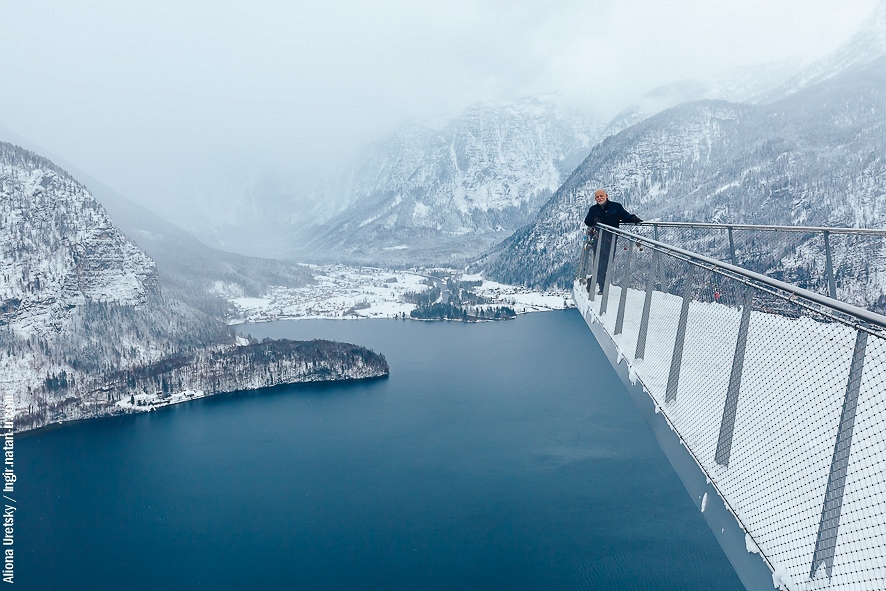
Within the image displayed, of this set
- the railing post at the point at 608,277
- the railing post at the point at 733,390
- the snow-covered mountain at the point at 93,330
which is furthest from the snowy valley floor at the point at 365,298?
the railing post at the point at 733,390

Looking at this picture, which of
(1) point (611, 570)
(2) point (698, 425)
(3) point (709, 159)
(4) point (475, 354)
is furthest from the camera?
(3) point (709, 159)

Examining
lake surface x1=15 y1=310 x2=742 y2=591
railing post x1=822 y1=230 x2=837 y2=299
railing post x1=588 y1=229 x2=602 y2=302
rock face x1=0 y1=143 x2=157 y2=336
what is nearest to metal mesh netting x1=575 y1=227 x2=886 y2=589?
railing post x1=822 y1=230 x2=837 y2=299

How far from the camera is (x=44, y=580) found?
2806cm

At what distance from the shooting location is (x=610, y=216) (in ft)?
27.0

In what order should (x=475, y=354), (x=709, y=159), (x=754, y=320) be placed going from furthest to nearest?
(x=709, y=159) → (x=475, y=354) → (x=754, y=320)

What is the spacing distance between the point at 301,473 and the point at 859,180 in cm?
7148

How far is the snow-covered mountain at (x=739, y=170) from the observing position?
6988 cm

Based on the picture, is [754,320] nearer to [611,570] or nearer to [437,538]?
[611,570]

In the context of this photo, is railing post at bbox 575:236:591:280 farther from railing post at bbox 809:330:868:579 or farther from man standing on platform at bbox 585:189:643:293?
railing post at bbox 809:330:868:579

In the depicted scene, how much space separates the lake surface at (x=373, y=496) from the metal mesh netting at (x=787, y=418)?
78.6ft

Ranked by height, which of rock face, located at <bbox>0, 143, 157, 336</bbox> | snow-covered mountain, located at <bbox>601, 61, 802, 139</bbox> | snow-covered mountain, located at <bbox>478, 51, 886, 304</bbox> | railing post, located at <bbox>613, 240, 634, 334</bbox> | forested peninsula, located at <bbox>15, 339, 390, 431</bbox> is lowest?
forested peninsula, located at <bbox>15, 339, 390, 431</bbox>

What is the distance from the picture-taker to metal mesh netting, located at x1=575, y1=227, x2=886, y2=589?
280cm

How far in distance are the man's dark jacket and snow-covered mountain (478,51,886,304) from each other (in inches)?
2254

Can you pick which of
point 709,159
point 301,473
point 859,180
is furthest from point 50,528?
point 709,159
